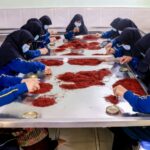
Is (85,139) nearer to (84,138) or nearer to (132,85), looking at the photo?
(84,138)

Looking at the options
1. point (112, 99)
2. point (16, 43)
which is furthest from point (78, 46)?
point (112, 99)

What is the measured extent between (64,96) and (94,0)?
3480 mm

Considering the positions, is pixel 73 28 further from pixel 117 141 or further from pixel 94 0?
pixel 117 141

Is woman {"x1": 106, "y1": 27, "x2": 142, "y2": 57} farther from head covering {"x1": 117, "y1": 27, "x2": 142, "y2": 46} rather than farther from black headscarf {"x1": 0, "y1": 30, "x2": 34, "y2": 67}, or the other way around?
black headscarf {"x1": 0, "y1": 30, "x2": 34, "y2": 67}

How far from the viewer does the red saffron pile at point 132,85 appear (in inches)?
74.4

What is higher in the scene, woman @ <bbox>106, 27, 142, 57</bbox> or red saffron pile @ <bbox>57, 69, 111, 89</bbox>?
woman @ <bbox>106, 27, 142, 57</bbox>

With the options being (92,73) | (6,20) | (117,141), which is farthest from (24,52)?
(6,20)

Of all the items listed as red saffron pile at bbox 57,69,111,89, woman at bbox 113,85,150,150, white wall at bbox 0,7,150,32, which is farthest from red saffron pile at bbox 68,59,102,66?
white wall at bbox 0,7,150,32

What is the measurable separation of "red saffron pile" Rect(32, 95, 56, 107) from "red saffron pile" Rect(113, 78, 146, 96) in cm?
49

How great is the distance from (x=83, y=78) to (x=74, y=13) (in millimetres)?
3096

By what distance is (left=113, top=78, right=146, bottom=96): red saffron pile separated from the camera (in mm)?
1890

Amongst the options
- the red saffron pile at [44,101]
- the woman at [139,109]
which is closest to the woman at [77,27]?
the red saffron pile at [44,101]

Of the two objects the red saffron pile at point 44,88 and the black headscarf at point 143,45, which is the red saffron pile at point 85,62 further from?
the red saffron pile at point 44,88

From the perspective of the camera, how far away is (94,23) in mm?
5102
